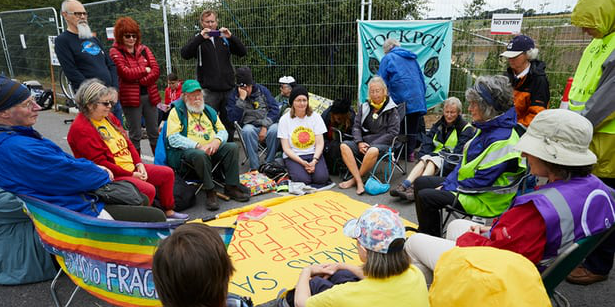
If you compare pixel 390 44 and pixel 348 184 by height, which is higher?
pixel 390 44

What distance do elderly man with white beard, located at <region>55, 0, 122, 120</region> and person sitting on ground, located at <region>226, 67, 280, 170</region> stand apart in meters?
1.85

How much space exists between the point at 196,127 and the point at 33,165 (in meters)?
2.32

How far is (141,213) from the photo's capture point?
3121mm

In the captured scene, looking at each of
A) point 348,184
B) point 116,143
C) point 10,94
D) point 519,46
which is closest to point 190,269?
point 10,94

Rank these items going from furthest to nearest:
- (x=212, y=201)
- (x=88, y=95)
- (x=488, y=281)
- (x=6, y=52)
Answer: (x=6, y=52), (x=212, y=201), (x=88, y=95), (x=488, y=281)

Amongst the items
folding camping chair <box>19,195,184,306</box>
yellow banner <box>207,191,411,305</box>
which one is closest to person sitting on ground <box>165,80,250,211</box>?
yellow banner <box>207,191,411,305</box>

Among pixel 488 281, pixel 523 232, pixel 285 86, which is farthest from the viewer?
pixel 285 86

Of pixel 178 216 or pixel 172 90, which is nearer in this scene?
pixel 178 216

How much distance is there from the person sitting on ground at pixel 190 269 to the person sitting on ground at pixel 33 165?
5.75 ft

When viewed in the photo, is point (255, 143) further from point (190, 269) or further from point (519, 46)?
point (190, 269)

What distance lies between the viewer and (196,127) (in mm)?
4844

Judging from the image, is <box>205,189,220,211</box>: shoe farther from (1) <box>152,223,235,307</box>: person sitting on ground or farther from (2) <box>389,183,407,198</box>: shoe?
(1) <box>152,223,235,307</box>: person sitting on ground

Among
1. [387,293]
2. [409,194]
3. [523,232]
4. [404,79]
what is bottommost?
Answer: [409,194]

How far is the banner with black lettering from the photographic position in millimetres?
6445
